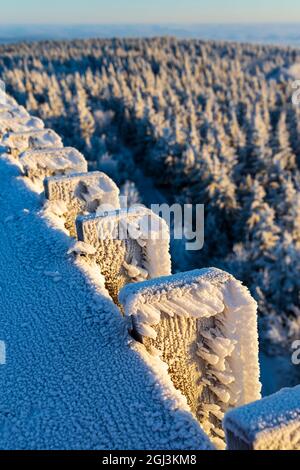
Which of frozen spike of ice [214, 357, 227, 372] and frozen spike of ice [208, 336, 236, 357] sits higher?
frozen spike of ice [208, 336, 236, 357]

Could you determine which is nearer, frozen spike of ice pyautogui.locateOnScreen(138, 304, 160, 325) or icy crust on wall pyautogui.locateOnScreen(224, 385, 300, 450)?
icy crust on wall pyautogui.locateOnScreen(224, 385, 300, 450)

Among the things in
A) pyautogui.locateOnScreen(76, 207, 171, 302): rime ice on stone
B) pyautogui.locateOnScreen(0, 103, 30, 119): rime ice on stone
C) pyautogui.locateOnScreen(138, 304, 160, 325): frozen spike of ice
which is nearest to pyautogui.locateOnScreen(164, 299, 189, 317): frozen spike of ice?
pyautogui.locateOnScreen(138, 304, 160, 325): frozen spike of ice

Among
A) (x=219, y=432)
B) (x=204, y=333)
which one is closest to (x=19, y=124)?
(x=204, y=333)

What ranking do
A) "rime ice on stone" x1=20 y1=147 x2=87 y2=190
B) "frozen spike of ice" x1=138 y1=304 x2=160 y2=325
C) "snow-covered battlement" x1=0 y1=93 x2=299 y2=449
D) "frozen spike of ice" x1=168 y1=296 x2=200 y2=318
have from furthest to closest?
1. "rime ice on stone" x1=20 y1=147 x2=87 y2=190
2. "frozen spike of ice" x1=168 y1=296 x2=200 y2=318
3. "frozen spike of ice" x1=138 y1=304 x2=160 y2=325
4. "snow-covered battlement" x1=0 y1=93 x2=299 y2=449

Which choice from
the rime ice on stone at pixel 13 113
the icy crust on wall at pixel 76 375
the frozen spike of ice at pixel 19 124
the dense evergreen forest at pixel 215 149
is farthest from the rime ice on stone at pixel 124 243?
the dense evergreen forest at pixel 215 149

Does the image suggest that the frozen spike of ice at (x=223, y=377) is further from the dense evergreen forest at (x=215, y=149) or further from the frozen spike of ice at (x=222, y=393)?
the dense evergreen forest at (x=215, y=149)

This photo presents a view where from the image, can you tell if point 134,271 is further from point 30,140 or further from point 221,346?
point 30,140

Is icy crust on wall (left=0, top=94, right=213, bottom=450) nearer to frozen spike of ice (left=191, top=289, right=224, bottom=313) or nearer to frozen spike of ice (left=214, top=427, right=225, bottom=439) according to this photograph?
frozen spike of ice (left=191, top=289, right=224, bottom=313)
